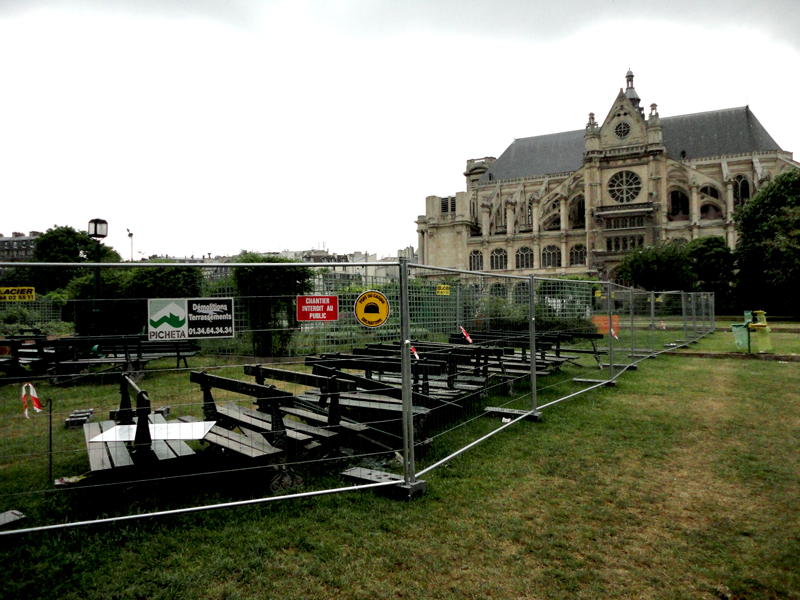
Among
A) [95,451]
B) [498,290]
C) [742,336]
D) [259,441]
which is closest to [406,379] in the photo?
[259,441]

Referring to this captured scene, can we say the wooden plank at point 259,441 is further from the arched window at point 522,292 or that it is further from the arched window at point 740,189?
the arched window at point 740,189

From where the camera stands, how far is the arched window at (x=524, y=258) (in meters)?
64.4

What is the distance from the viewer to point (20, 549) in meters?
3.41

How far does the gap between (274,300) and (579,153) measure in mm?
71468

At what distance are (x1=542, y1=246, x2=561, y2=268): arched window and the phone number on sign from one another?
204 feet

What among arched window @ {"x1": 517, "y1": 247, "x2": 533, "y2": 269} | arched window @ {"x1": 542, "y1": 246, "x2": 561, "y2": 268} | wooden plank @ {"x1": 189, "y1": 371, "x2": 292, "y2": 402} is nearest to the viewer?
wooden plank @ {"x1": 189, "y1": 371, "x2": 292, "y2": 402}

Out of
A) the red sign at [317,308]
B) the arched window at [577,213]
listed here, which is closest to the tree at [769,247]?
the arched window at [577,213]

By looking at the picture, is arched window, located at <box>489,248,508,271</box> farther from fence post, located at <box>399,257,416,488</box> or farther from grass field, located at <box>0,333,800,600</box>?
fence post, located at <box>399,257,416,488</box>

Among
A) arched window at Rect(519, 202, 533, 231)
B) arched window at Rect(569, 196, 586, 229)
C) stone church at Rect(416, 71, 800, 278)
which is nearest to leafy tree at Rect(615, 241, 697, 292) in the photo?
stone church at Rect(416, 71, 800, 278)

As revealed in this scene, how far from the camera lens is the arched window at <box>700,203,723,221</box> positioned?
55088 mm

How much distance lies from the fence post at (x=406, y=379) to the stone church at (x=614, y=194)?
5634 cm

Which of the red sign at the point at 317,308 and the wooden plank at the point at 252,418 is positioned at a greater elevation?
the red sign at the point at 317,308

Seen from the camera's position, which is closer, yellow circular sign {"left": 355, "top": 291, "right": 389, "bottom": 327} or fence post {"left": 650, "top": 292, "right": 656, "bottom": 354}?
yellow circular sign {"left": 355, "top": 291, "right": 389, "bottom": 327}

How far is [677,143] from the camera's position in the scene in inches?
2459
